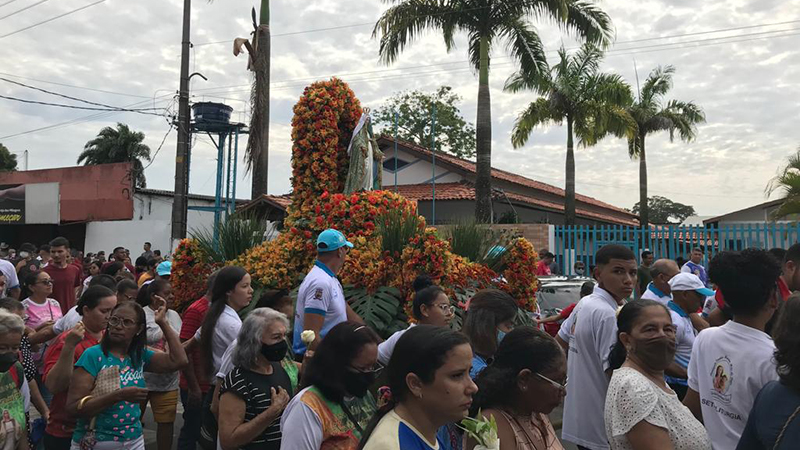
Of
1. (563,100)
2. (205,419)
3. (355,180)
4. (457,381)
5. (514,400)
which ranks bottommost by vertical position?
(205,419)

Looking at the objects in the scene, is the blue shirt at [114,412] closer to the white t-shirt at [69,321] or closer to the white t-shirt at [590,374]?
the white t-shirt at [69,321]

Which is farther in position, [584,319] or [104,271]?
[104,271]

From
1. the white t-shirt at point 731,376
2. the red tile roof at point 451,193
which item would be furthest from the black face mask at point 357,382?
the red tile roof at point 451,193

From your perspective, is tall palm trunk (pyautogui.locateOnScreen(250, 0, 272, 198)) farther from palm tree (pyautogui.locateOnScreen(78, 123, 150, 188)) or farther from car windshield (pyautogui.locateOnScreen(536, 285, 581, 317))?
palm tree (pyautogui.locateOnScreen(78, 123, 150, 188))

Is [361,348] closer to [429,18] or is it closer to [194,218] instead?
[429,18]

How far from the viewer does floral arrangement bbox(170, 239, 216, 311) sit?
8258 mm

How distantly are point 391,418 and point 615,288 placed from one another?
2.36 meters

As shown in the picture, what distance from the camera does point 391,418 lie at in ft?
6.87

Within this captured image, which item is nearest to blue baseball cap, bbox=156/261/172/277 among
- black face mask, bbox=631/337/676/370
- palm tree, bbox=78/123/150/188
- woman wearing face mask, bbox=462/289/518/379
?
woman wearing face mask, bbox=462/289/518/379

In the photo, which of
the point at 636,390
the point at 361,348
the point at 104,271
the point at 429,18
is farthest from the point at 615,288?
the point at 429,18

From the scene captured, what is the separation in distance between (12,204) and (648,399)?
32.9m

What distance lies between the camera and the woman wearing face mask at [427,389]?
2.10m

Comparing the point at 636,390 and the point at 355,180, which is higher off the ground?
Result: the point at 355,180

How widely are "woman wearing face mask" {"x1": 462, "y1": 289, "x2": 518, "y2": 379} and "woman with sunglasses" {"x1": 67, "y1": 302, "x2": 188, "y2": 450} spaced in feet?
6.65
